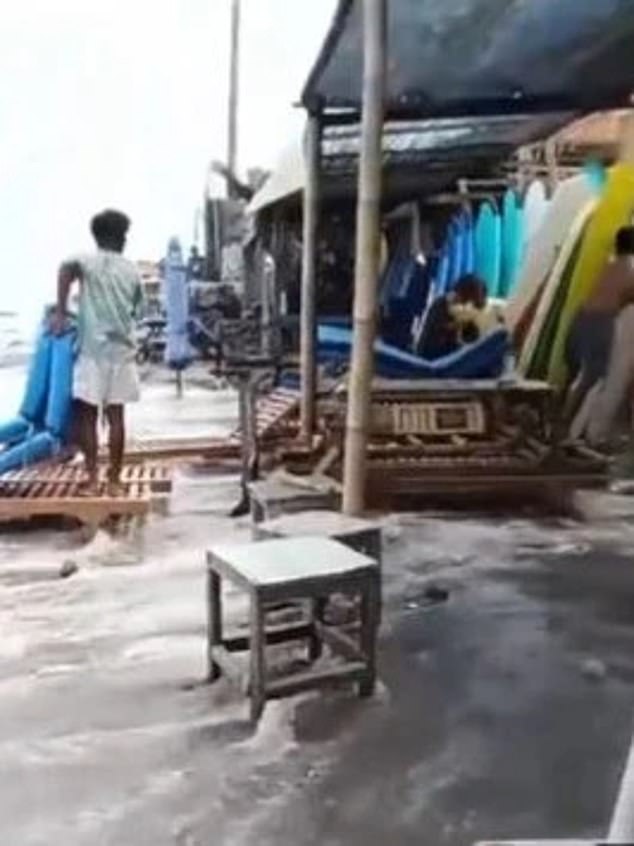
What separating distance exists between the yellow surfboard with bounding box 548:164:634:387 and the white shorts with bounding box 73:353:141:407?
4470mm

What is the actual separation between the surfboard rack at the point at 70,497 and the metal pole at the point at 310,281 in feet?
3.37

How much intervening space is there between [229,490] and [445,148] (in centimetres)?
403

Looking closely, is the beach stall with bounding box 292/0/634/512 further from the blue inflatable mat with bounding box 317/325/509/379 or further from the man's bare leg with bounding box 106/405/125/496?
the man's bare leg with bounding box 106/405/125/496

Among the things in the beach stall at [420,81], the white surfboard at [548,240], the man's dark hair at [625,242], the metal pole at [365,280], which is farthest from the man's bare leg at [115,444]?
the white surfboard at [548,240]

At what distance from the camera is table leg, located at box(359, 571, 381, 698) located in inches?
198

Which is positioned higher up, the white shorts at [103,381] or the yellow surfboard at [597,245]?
the yellow surfboard at [597,245]

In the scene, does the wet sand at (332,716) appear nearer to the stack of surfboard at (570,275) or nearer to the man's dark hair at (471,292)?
the stack of surfboard at (570,275)

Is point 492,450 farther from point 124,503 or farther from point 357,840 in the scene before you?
point 357,840

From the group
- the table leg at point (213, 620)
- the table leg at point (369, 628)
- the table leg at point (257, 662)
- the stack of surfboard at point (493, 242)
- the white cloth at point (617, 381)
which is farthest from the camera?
the stack of surfboard at point (493, 242)

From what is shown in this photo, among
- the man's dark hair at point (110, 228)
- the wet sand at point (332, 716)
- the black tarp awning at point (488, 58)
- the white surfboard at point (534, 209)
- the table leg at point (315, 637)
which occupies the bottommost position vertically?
the wet sand at point (332, 716)

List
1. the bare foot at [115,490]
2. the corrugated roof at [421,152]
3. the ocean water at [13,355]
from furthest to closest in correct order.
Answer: the ocean water at [13,355], the corrugated roof at [421,152], the bare foot at [115,490]

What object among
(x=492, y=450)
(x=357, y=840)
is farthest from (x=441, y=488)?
(x=357, y=840)

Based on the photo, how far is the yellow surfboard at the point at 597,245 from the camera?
11828 millimetres

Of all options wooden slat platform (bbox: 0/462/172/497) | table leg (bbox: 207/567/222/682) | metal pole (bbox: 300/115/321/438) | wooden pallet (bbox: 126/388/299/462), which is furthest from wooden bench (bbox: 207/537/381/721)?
wooden pallet (bbox: 126/388/299/462)
